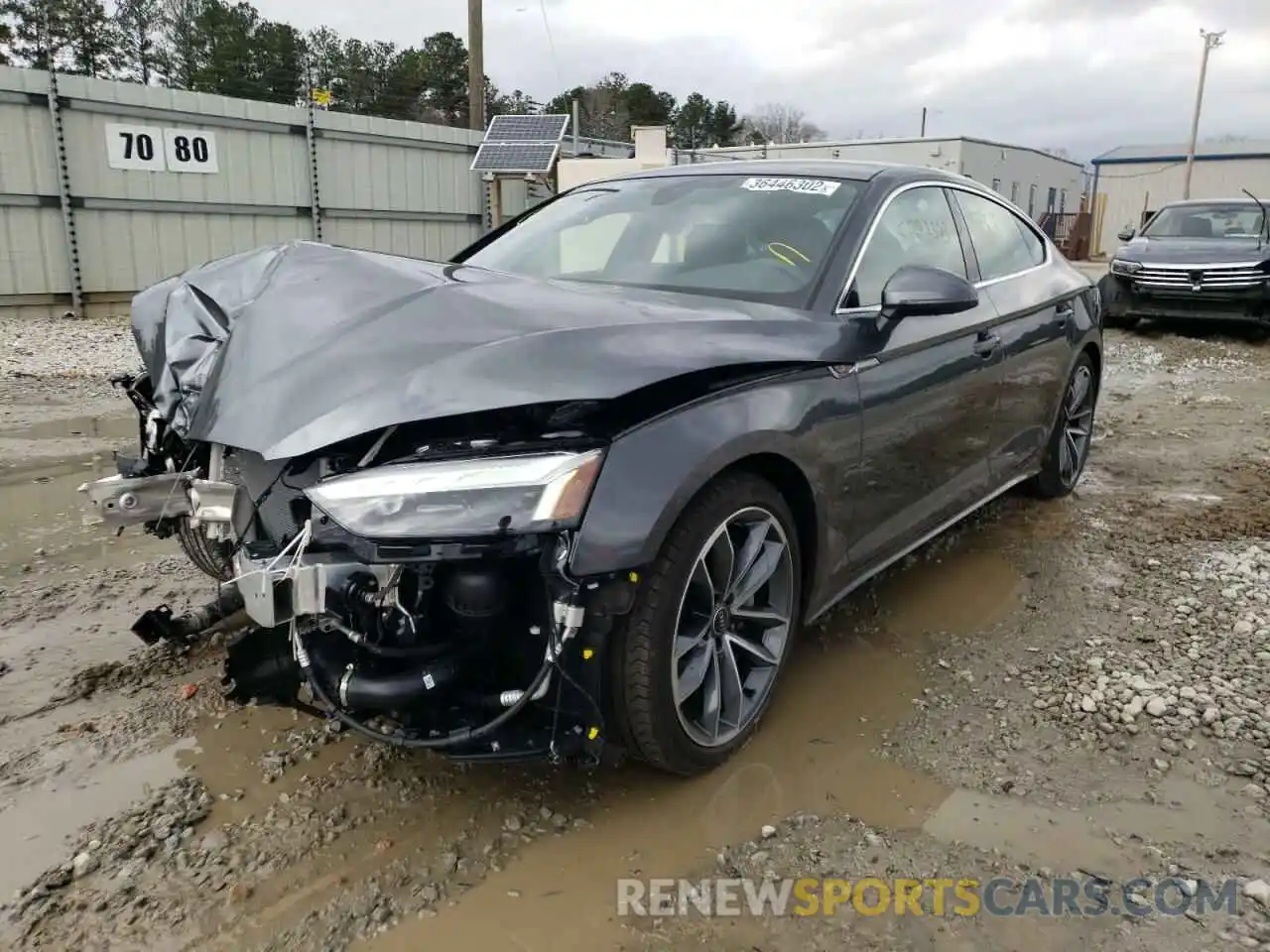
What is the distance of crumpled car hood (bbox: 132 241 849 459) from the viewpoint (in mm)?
2184

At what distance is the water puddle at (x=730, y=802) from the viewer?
2102 millimetres

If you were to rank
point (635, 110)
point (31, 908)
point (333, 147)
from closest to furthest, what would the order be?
1. point (31, 908)
2. point (333, 147)
3. point (635, 110)

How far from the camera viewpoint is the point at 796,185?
3.51 m

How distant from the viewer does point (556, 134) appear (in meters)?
14.0

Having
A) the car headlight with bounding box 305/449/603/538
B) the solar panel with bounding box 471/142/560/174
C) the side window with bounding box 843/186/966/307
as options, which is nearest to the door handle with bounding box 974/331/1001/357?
the side window with bounding box 843/186/966/307

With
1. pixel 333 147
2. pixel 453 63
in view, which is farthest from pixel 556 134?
pixel 453 63

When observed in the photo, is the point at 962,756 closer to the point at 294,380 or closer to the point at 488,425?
the point at 488,425

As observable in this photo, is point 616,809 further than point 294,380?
Yes

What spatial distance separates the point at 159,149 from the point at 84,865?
12.0m

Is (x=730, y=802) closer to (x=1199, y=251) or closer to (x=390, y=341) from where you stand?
(x=390, y=341)

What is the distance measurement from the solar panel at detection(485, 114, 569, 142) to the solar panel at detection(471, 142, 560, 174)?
13cm

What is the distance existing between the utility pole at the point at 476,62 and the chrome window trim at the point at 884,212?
44.4 feet

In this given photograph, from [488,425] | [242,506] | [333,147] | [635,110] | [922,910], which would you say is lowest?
[922,910]

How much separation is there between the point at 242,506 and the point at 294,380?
0.35 m
